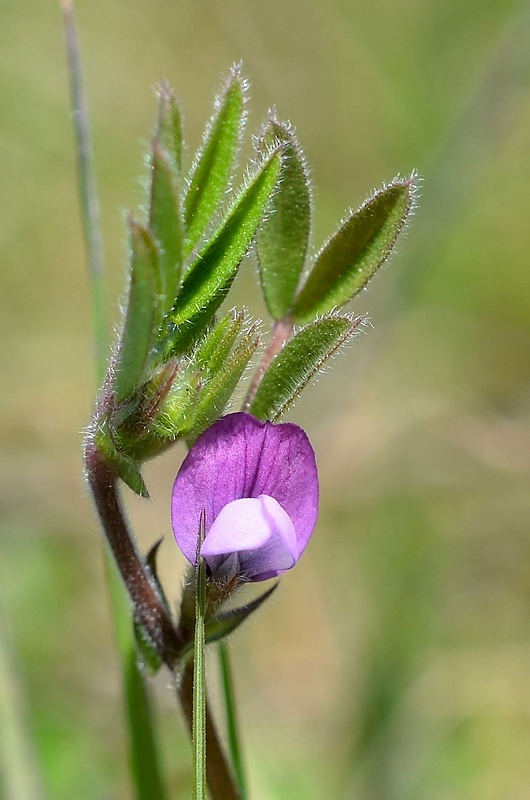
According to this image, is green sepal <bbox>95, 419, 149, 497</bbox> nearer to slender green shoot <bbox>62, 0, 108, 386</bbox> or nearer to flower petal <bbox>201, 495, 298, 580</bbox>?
flower petal <bbox>201, 495, 298, 580</bbox>

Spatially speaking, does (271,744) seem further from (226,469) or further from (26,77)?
(26,77)

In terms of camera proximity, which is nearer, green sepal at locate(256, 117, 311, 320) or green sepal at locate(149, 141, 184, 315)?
green sepal at locate(149, 141, 184, 315)

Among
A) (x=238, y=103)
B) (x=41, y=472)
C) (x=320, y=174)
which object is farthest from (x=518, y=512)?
(x=238, y=103)

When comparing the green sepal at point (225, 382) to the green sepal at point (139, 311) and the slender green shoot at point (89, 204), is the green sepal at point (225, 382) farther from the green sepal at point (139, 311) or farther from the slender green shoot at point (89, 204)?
the slender green shoot at point (89, 204)

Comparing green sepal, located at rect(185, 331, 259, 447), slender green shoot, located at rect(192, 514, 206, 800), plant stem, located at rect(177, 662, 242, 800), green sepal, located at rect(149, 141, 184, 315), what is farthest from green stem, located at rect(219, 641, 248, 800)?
green sepal, located at rect(149, 141, 184, 315)

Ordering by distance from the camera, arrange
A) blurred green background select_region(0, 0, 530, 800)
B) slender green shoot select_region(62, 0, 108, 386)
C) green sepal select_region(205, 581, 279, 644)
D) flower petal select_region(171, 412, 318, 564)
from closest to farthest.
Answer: flower petal select_region(171, 412, 318, 564) < green sepal select_region(205, 581, 279, 644) < slender green shoot select_region(62, 0, 108, 386) < blurred green background select_region(0, 0, 530, 800)

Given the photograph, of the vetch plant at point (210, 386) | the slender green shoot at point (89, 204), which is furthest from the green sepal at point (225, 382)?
the slender green shoot at point (89, 204)
